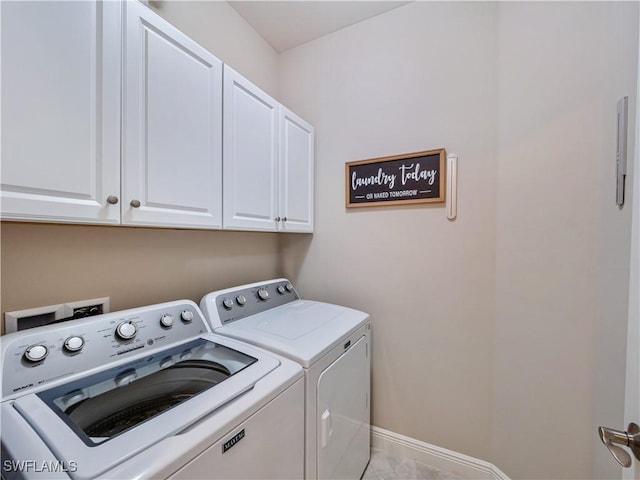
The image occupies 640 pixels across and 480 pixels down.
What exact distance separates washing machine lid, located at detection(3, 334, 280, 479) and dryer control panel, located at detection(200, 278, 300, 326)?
0.84 feet

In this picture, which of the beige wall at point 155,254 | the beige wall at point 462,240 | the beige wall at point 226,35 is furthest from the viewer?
the beige wall at point 226,35

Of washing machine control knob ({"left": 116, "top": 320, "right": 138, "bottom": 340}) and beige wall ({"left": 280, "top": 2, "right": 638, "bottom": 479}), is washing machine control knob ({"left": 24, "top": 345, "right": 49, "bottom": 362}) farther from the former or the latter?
beige wall ({"left": 280, "top": 2, "right": 638, "bottom": 479})

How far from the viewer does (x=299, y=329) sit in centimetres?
128

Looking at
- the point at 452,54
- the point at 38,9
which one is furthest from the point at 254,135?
the point at 452,54

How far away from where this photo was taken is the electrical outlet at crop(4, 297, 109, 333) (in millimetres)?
887

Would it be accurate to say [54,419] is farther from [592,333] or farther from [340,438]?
[592,333]

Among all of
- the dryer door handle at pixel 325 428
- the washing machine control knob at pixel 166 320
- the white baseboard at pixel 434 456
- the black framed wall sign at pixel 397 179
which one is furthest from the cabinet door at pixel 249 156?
the white baseboard at pixel 434 456

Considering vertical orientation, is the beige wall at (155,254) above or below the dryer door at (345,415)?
above

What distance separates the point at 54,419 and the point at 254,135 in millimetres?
1355

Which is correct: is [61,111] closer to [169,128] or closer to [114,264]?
[169,128]

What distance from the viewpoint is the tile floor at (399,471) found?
61.7 inches

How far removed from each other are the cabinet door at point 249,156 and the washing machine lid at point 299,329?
516 mm

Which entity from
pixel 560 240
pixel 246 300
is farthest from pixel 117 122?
pixel 560 240

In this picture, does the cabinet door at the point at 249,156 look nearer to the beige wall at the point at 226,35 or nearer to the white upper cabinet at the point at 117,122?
the white upper cabinet at the point at 117,122
